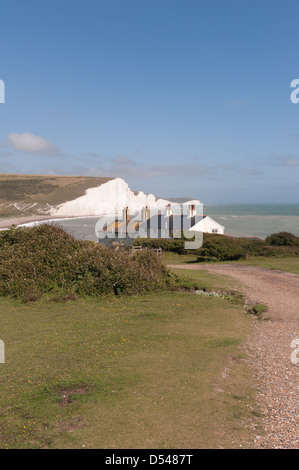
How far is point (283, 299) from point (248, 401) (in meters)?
9.35

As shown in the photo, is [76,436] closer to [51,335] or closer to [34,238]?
[51,335]

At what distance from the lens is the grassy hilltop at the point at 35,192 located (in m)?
119

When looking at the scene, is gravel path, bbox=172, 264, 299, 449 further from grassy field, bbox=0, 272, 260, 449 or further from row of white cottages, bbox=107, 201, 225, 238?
row of white cottages, bbox=107, 201, 225, 238

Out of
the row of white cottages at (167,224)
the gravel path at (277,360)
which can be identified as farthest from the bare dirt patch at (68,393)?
the row of white cottages at (167,224)

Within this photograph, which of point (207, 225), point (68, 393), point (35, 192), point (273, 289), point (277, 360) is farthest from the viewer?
point (35, 192)

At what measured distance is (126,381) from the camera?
745 cm

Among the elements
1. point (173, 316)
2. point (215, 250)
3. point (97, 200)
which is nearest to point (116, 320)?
point (173, 316)

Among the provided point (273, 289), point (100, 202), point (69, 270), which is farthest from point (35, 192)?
point (273, 289)

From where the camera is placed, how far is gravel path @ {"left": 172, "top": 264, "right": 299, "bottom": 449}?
18.9 ft

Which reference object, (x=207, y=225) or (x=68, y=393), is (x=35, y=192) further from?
(x=68, y=393)

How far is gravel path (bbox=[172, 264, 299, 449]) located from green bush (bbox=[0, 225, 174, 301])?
17.2 feet

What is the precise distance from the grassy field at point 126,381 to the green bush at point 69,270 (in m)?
2.88

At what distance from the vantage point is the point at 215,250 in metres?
30.8

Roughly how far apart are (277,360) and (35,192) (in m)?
141
